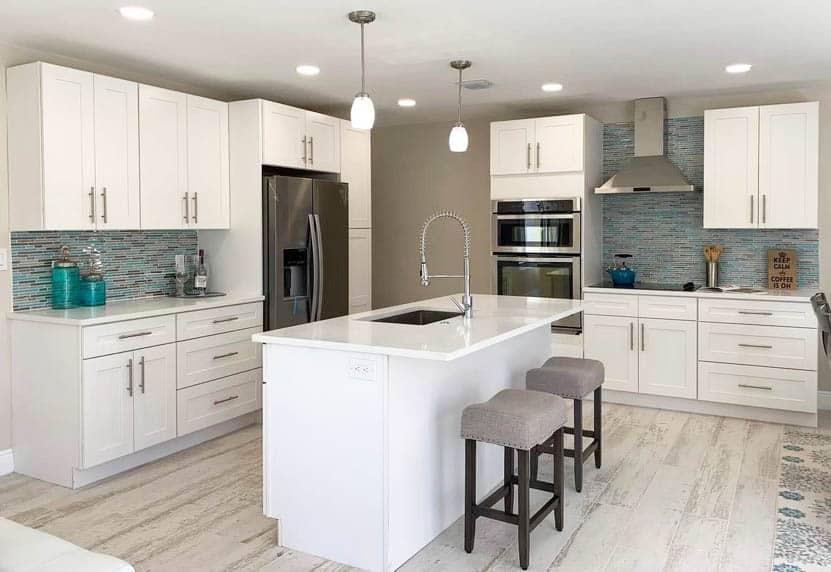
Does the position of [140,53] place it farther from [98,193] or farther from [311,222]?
[311,222]

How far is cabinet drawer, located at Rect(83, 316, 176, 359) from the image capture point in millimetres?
3682

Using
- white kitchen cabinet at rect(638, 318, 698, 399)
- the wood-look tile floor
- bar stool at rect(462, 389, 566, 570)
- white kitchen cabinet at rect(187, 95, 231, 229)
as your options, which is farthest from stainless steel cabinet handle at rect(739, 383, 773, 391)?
white kitchen cabinet at rect(187, 95, 231, 229)

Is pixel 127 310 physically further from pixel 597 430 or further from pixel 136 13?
pixel 597 430

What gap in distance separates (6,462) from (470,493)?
2.69 meters

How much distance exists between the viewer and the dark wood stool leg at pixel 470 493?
9.61 ft

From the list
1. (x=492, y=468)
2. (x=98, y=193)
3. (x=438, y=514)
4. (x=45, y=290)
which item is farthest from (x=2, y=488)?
(x=492, y=468)

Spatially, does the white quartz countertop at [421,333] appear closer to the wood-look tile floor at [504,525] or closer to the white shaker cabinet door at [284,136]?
the wood-look tile floor at [504,525]

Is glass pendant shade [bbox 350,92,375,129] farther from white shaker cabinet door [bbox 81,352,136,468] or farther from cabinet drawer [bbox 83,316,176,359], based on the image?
white shaker cabinet door [bbox 81,352,136,468]

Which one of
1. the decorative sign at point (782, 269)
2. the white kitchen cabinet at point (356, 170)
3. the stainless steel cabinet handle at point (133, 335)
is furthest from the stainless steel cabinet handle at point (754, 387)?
the stainless steel cabinet handle at point (133, 335)

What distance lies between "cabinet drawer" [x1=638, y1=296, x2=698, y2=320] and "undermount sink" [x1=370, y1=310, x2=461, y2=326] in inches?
85.5

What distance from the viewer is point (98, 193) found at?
158 inches

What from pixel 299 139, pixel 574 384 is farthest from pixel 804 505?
pixel 299 139

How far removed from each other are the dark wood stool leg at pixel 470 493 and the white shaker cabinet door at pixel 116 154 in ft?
8.28

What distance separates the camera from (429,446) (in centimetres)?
305
